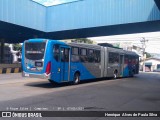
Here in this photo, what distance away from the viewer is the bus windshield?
14.3 meters

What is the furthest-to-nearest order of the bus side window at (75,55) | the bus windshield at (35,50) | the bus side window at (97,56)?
the bus side window at (97,56) < the bus side window at (75,55) < the bus windshield at (35,50)

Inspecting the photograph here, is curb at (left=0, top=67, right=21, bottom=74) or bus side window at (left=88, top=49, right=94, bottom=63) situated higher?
bus side window at (left=88, top=49, right=94, bottom=63)

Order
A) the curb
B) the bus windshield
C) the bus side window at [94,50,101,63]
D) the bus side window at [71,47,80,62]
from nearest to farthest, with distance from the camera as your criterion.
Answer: the bus windshield, the bus side window at [71,47,80,62], the bus side window at [94,50,101,63], the curb

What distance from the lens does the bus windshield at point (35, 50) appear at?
46.8 ft

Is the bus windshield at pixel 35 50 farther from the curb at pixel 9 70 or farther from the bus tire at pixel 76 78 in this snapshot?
the curb at pixel 9 70

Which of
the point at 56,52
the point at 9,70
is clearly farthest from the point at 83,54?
the point at 9,70

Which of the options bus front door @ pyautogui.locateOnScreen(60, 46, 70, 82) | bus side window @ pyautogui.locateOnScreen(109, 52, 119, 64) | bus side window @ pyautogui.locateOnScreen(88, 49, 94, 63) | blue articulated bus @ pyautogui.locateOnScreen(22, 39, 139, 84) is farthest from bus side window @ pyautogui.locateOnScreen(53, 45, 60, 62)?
bus side window @ pyautogui.locateOnScreen(109, 52, 119, 64)

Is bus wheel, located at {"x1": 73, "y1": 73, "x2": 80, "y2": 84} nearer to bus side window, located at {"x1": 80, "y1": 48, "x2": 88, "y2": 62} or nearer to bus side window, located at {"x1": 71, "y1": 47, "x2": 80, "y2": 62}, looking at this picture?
bus side window, located at {"x1": 71, "y1": 47, "x2": 80, "y2": 62}

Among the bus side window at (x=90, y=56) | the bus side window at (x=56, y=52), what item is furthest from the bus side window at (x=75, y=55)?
the bus side window at (x=90, y=56)

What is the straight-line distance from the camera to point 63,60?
50.2ft

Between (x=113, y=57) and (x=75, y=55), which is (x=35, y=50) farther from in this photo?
(x=113, y=57)

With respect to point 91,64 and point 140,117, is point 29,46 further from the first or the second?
point 140,117

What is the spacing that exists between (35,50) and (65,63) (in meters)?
2.14

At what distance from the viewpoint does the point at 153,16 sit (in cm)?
2234
